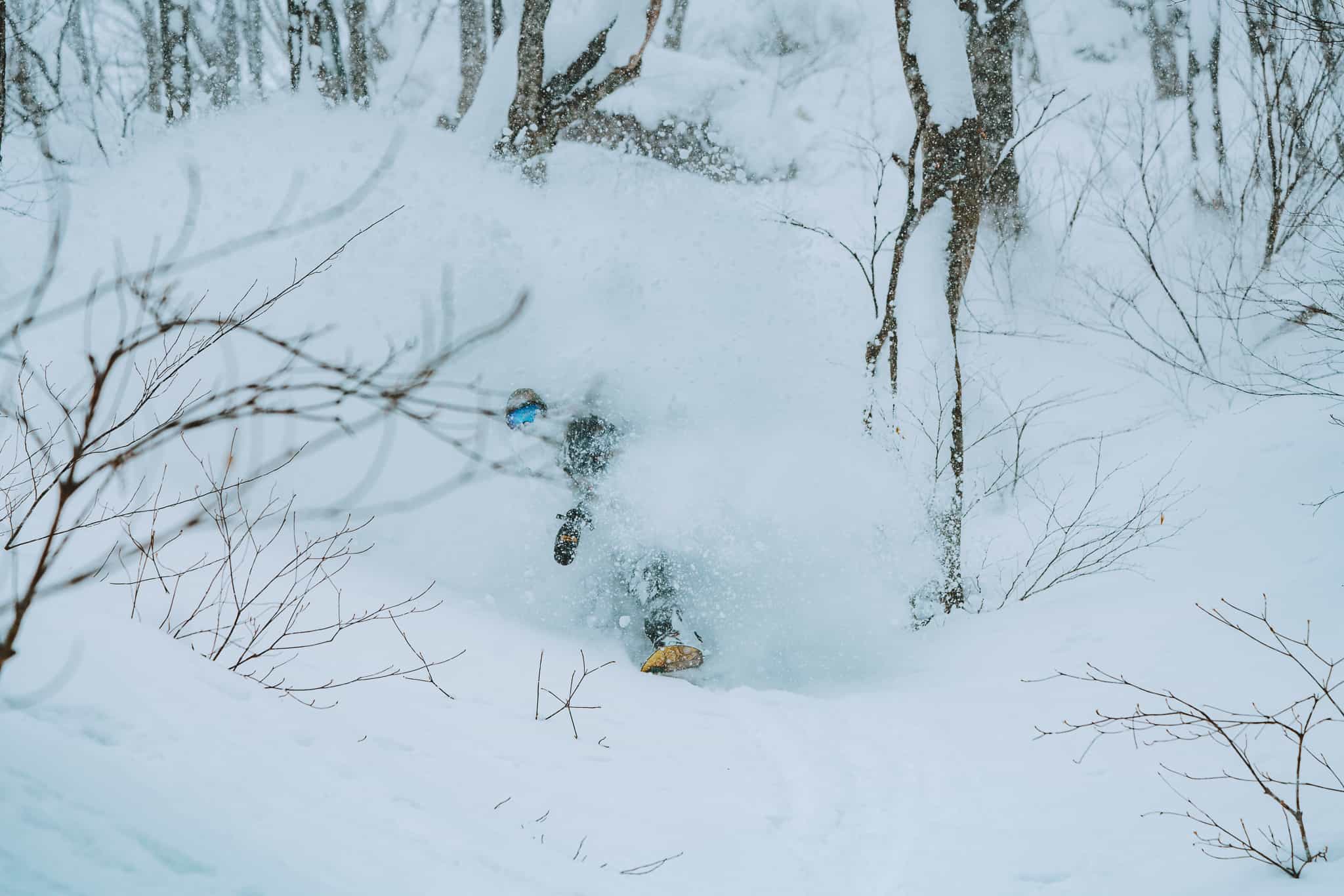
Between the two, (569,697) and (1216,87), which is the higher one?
(1216,87)

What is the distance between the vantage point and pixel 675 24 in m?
12.2

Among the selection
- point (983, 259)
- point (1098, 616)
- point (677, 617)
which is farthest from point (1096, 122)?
point (677, 617)

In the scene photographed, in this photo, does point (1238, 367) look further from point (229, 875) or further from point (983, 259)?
point (229, 875)

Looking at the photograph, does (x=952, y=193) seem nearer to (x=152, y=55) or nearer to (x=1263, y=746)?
(x=1263, y=746)

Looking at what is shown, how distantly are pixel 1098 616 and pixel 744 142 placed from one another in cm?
712

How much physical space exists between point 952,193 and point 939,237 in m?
0.29

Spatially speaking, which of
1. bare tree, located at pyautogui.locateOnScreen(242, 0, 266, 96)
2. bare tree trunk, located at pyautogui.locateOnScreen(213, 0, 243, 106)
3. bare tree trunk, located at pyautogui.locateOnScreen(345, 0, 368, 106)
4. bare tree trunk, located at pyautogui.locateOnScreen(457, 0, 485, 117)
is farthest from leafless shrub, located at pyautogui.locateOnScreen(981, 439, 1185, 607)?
bare tree, located at pyautogui.locateOnScreen(242, 0, 266, 96)

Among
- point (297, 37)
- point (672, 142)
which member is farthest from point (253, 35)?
point (672, 142)

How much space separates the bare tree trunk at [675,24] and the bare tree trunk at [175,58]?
7412 mm

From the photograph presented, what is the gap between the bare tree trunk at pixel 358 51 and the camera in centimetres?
918

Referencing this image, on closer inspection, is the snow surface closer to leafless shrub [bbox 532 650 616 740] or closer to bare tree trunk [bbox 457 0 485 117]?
leafless shrub [bbox 532 650 616 740]

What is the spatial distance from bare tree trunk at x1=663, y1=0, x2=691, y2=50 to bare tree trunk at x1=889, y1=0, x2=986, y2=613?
8738 mm

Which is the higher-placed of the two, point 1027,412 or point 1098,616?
point 1027,412

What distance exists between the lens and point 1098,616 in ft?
12.6
